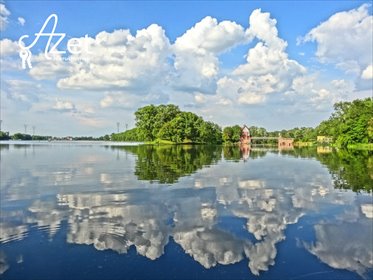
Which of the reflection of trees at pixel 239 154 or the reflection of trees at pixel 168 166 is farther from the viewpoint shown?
the reflection of trees at pixel 239 154

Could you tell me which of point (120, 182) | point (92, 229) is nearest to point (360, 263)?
point (92, 229)

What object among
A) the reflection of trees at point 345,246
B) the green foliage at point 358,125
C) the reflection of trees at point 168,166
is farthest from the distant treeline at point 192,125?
the reflection of trees at point 345,246

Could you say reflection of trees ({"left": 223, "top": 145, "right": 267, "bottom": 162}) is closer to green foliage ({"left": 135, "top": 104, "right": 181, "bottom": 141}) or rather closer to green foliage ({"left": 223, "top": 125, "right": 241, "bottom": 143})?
green foliage ({"left": 135, "top": 104, "right": 181, "bottom": 141})

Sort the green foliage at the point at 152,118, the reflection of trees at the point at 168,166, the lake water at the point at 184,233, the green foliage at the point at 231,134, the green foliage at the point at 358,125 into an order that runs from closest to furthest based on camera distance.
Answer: the lake water at the point at 184,233, the reflection of trees at the point at 168,166, the green foliage at the point at 358,125, the green foliage at the point at 152,118, the green foliage at the point at 231,134

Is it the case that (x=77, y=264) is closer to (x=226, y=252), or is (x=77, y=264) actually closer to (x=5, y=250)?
(x=5, y=250)

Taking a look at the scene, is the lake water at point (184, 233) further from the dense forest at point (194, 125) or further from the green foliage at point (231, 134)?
the green foliage at point (231, 134)

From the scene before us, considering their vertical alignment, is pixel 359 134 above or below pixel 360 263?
above

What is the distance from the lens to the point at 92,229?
11.7 meters

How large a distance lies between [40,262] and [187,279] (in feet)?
11.8

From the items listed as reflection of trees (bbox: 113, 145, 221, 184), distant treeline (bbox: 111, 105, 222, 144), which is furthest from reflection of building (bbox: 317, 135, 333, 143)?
reflection of trees (bbox: 113, 145, 221, 184)

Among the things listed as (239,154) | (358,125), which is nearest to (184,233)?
(239,154)

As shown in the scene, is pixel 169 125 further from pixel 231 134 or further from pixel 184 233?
pixel 184 233

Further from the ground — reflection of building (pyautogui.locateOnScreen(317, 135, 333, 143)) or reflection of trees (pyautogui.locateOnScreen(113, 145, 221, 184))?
reflection of building (pyautogui.locateOnScreen(317, 135, 333, 143))

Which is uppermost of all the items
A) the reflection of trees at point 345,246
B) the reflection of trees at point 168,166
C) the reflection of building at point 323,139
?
the reflection of building at point 323,139
